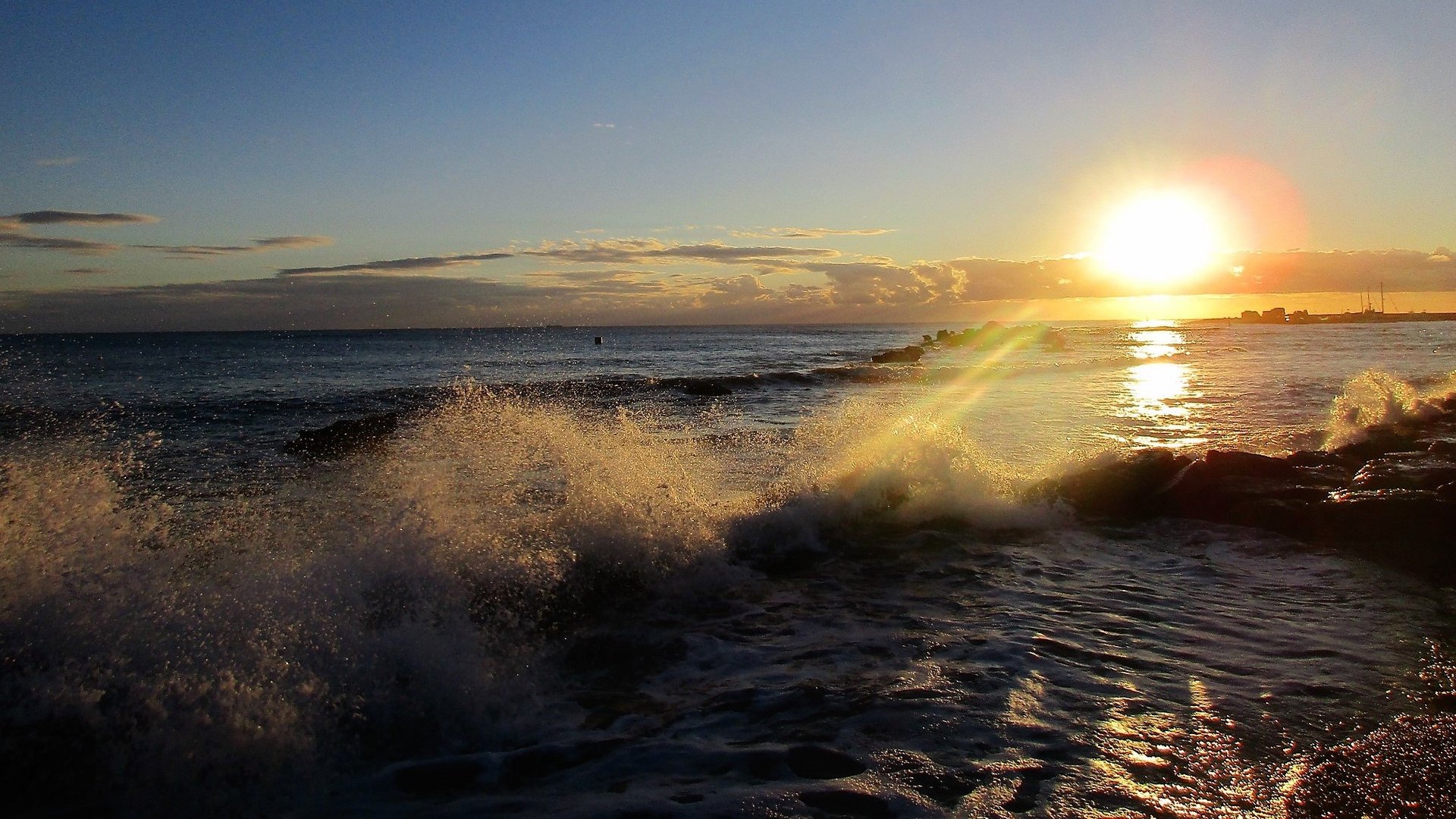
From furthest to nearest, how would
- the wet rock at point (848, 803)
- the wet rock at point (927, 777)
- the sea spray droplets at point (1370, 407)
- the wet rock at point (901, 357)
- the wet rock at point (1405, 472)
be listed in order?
the wet rock at point (901, 357) → the sea spray droplets at point (1370, 407) → the wet rock at point (1405, 472) → the wet rock at point (927, 777) → the wet rock at point (848, 803)

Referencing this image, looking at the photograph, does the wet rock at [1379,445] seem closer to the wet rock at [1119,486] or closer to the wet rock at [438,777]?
the wet rock at [1119,486]

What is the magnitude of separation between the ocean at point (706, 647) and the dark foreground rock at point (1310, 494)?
0.65ft

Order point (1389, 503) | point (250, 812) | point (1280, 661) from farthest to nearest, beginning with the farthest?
1. point (1389, 503)
2. point (1280, 661)
3. point (250, 812)

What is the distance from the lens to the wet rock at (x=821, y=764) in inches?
160

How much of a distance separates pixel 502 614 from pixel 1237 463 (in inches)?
362

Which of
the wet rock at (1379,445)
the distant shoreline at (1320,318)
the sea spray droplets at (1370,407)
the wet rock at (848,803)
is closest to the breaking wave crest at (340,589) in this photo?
the wet rock at (848,803)

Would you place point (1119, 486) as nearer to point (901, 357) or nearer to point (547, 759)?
point (547, 759)

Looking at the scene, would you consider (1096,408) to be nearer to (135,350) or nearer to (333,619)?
(333,619)

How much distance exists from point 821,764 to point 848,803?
0.39 m

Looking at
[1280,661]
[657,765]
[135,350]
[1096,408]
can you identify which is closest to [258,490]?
[657,765]

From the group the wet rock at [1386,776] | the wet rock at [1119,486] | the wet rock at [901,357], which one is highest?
the wet rock at [901,357]

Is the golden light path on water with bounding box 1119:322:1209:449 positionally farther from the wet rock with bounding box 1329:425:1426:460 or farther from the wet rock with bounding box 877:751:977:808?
the wet rock with bounding box 877:751:977:808

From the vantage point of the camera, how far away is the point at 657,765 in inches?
166

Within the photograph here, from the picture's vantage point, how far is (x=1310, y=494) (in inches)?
363
